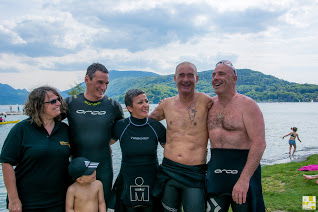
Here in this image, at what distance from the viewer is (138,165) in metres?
5.21

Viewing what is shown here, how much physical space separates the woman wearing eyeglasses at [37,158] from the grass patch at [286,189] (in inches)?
304

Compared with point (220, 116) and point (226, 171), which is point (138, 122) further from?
point (226, 171)

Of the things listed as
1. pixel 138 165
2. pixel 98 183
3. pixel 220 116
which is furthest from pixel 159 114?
pixel 98 183

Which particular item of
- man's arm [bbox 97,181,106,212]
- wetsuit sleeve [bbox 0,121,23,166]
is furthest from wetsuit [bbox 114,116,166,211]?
wetsuit sleeve [bbox 0,121,23,166]

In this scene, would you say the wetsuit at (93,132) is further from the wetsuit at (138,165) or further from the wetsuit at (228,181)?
the wetsuit at (228,181)

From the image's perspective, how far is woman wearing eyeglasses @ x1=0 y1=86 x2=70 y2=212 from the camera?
439cm

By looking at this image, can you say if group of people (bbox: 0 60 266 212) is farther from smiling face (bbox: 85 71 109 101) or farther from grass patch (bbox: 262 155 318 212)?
grass patch (bbox: 262 155 318 212)

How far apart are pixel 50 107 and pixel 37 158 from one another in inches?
30.2

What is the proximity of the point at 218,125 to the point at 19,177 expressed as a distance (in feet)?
10.3

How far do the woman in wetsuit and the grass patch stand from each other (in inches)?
251

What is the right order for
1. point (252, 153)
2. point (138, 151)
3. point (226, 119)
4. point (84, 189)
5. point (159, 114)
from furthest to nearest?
1. point (159, 114)
2. point (138, 151)
3. point (226, 119)
4. point (84, 189)
5. point (252, 153)

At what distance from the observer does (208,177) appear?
5102mm

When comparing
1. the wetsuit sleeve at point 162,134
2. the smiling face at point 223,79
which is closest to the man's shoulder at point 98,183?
the wetsuit sleeve at point 162,134

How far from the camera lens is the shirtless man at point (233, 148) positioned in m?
4.75
